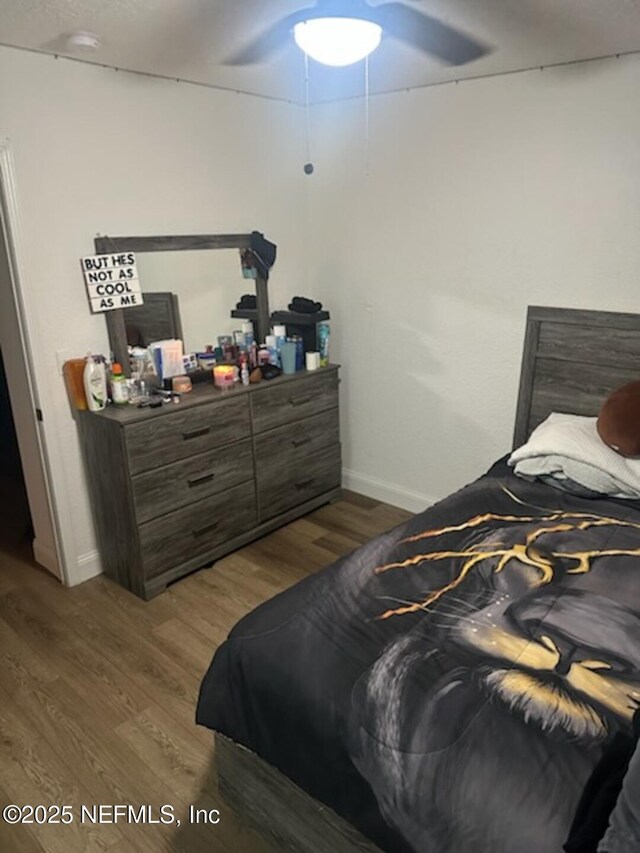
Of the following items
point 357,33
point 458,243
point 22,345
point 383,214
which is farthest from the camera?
point 383,214

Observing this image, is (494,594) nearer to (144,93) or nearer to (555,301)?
(555,301)

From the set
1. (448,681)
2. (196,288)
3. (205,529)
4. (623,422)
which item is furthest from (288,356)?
(448,681)

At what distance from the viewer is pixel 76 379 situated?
256cm

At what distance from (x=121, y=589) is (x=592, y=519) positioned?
6.75 feet

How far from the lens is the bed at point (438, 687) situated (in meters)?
1.13

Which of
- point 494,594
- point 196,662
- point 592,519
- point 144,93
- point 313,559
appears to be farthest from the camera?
point 313,559

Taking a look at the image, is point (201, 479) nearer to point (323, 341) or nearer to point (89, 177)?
point (323, 341)

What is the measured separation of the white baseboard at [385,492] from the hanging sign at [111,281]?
1733 millimetres

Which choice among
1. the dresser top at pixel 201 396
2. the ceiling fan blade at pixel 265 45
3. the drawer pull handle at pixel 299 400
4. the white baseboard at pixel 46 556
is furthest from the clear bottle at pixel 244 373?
the ceiling fan blade at pixel 265 45

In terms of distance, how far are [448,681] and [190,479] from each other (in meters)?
1.71

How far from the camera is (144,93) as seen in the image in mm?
2613

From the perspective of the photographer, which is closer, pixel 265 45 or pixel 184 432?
pixel 265 45

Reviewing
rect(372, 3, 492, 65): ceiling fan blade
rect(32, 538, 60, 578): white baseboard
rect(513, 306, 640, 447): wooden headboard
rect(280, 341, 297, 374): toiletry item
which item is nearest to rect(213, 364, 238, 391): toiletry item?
rect(280, 341, 297, 374): toiletry item

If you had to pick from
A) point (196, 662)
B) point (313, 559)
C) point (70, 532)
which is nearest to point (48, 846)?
point (196, 662)
